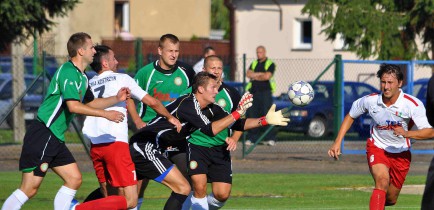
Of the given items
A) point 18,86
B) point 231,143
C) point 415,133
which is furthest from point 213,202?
point 18,86

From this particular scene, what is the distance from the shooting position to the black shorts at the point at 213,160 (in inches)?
457

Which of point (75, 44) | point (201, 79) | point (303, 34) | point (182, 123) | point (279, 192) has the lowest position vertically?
point (279, 192)

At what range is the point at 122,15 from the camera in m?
48.9

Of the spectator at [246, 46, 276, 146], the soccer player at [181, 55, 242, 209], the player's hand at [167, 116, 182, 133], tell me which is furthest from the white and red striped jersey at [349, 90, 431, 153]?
the spectator at [246, 46, 276, 146]

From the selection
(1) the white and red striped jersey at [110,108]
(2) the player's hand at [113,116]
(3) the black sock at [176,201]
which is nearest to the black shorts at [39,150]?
(1) the white and red striped jersey at [110,108]

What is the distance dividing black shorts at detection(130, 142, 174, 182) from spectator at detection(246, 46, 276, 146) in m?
11.2

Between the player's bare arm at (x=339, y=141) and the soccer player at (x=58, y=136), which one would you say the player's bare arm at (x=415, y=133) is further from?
the soccer player at (x=58, y=136)

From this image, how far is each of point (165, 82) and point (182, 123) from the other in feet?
3.89

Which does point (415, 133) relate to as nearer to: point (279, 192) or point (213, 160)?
point (213, 160)

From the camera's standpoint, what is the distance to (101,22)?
46.8m

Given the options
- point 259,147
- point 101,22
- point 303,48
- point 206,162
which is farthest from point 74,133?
point 101,22

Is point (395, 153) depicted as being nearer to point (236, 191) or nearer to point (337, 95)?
point (236, 191)

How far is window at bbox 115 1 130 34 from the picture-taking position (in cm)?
4850

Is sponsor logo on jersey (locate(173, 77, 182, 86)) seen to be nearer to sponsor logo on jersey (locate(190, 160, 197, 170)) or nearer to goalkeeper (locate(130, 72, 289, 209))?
goalkeeper (locate(130, 72, 289, 209))
